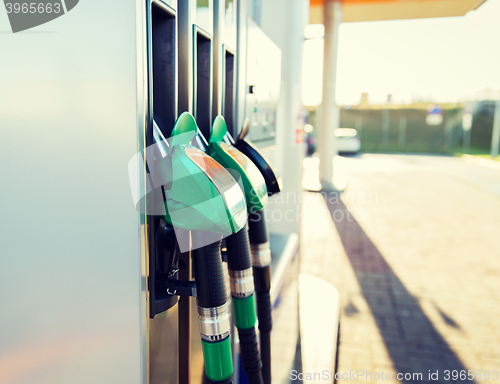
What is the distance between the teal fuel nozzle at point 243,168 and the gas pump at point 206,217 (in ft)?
0.32

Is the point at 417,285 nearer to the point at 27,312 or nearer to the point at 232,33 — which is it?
the point at 232,33

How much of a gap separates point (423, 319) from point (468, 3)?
776 cm

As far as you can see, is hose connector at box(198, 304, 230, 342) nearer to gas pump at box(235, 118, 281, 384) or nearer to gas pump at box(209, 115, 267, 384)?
gas pump at box(209, 115, 267, 384)

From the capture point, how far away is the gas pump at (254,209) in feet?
3.06

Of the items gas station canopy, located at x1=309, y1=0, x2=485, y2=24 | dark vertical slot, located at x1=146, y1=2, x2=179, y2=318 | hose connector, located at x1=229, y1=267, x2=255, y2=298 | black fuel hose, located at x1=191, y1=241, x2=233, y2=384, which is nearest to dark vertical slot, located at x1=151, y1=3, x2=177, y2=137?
dark vertical slot, located at x1=146, y1=2, x2=179, y2=318

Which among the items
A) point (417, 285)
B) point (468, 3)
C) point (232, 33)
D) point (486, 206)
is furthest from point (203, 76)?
point (468, 3)

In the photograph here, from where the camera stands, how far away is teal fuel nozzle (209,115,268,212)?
92 centimetres

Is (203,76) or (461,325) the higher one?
(203,76)

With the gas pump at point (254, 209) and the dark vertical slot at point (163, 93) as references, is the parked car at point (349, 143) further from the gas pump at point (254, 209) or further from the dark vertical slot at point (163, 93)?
the dark vertical slot at point (163, 93)

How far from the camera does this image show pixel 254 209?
39.2 inches

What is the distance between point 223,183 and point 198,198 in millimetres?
58

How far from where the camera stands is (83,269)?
772 mm

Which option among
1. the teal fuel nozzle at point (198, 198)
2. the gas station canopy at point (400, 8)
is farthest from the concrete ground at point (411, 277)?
the gas station canopy at point (400, 8)

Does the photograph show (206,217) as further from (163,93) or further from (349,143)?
(349,143)
